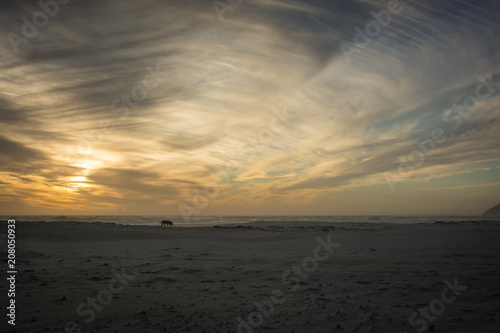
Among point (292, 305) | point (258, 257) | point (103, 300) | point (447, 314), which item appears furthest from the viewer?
point (258, 257)

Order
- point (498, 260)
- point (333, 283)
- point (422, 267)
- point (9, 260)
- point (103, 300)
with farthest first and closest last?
point (9, 260) → point (498, 260) → point (422, 267) → point (333, 283) → point (103, 300)

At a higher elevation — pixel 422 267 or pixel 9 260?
pixel 9 260

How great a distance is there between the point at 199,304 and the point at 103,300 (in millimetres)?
2336

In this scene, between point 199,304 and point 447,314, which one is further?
point 199,304

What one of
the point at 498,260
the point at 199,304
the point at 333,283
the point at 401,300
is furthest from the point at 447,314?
the point at 498,260

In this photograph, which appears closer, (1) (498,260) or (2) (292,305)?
(2) (292,305)

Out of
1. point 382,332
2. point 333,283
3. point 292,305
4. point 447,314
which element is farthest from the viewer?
point 333,283

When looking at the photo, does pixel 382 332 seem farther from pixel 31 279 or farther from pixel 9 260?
pixel 9 260

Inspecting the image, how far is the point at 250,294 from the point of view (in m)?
7.44

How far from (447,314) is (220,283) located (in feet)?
17.6

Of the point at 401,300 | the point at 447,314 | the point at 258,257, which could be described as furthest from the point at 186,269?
the point at 447,314

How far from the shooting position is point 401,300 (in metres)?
6.73

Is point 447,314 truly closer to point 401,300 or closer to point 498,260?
point 401,300

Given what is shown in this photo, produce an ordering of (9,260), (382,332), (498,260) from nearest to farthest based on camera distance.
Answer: (382,332) < (498,260) < (9,260)
